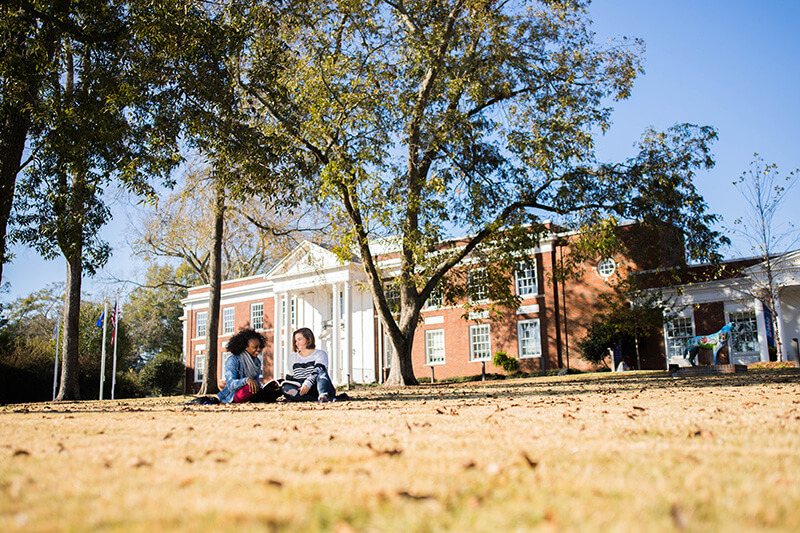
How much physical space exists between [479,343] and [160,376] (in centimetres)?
2010

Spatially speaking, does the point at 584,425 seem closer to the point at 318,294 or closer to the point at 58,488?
the point at 58,488

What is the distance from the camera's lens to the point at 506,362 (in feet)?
103

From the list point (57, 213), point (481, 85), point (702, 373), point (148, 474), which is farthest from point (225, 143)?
point (702, 373)

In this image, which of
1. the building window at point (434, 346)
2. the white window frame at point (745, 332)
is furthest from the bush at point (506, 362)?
the white window frame at point (745, 332)

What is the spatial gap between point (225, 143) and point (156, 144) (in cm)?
125

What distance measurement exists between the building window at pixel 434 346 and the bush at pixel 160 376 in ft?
54.9

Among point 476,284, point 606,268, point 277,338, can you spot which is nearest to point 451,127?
point 476,284

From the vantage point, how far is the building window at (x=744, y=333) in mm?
26411

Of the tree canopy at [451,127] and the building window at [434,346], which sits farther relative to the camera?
the building window at [434,346]

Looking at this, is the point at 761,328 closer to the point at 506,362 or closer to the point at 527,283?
the point at 527,283

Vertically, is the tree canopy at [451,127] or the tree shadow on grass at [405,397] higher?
the tree canopy at [451,127]

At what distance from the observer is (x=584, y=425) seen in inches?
207

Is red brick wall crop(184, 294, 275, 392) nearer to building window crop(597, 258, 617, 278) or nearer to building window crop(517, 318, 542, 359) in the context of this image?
building window crop(517, 318, 542, 359)

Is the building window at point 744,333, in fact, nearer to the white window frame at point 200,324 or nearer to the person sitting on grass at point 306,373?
the person sitting on grass at point 306,373
